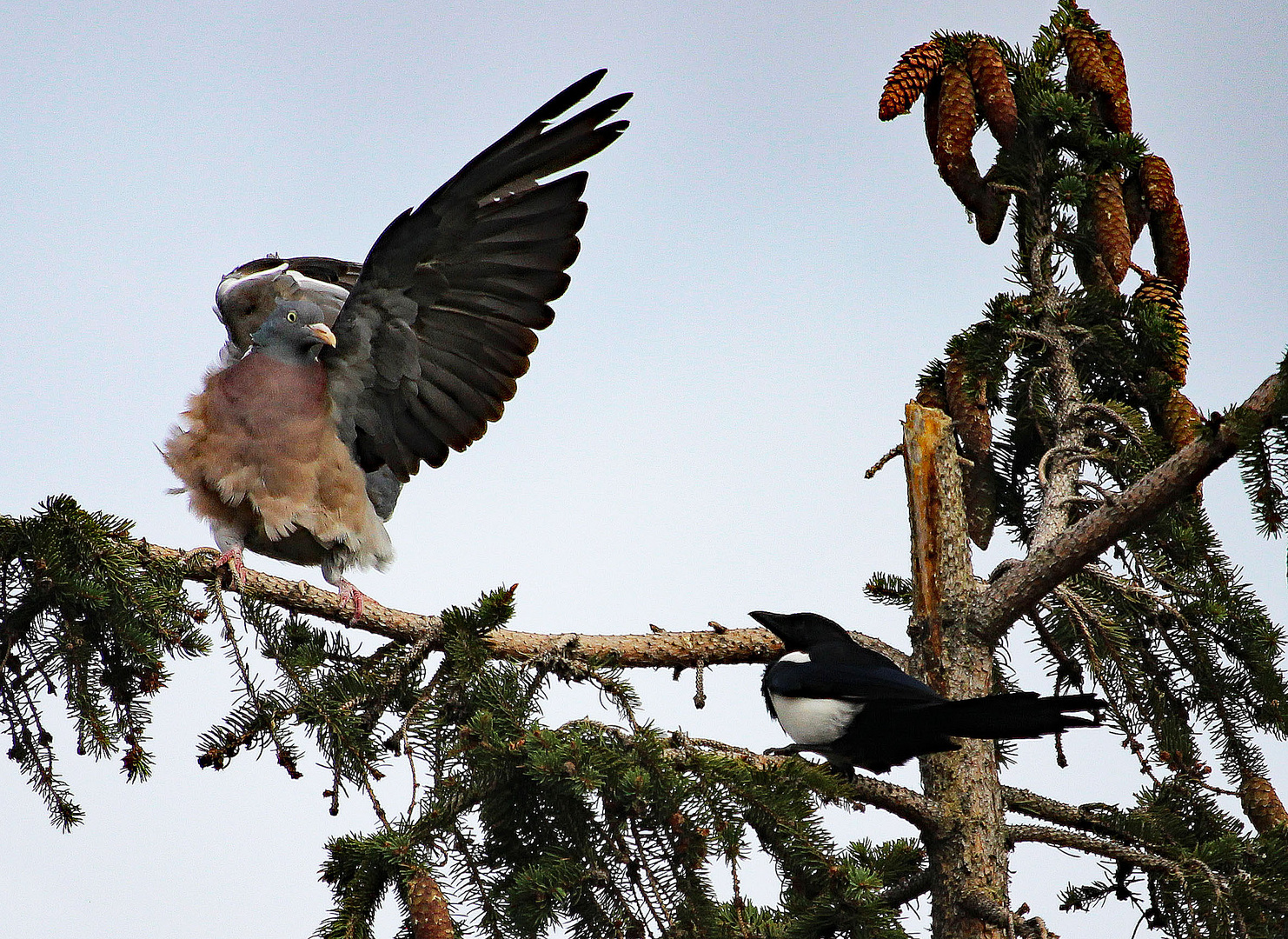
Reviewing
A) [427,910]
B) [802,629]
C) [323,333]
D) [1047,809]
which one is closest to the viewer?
[427,910]

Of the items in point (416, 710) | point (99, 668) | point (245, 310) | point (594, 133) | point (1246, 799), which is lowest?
point (1246, 799)

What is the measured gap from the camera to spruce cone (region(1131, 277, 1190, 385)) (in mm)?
4047

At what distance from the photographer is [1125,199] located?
15.1 feet

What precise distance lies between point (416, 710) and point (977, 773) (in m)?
1.59

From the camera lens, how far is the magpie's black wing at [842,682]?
2.99 m

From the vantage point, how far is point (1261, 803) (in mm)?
3512

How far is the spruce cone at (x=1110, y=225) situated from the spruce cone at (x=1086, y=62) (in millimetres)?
418

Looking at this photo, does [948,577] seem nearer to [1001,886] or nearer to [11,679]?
[1001,886]

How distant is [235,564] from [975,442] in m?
2.60

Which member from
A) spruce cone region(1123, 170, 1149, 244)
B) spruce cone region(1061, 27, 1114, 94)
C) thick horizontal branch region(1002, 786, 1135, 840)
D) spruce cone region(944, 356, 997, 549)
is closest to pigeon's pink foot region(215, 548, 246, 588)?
thick horizontal branch region(1002, 786, 1135, 840)

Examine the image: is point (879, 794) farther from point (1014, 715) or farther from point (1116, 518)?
point (1116, 518)

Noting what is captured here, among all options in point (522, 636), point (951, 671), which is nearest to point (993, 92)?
point (951, 671)

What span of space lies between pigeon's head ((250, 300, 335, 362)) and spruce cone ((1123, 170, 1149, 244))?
327 centimetres

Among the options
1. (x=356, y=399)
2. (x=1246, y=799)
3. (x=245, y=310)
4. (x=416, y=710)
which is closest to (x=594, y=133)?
(x=356, y=399)
